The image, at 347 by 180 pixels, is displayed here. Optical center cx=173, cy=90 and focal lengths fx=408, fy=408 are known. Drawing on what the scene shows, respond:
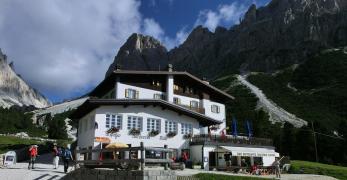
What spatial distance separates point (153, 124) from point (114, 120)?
4.14m

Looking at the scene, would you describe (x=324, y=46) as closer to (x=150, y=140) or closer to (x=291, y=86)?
(x=291, y=86)

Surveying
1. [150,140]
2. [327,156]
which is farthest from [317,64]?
[150,140]

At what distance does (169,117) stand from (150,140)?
329 cm

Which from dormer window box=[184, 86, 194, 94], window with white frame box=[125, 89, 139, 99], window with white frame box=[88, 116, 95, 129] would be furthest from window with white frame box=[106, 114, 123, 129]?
dormer window box=[184, 86, 194, 94]

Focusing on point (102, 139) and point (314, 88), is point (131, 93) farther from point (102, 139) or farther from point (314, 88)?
point (314, 88)

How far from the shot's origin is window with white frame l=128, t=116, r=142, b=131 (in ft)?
130

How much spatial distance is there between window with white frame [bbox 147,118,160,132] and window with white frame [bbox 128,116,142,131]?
3.06 feet

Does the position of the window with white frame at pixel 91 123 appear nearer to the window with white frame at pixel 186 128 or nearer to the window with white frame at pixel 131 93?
the window with white frame at pixel 131 93

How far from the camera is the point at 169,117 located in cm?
4191

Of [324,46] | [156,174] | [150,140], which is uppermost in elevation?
[324,46]

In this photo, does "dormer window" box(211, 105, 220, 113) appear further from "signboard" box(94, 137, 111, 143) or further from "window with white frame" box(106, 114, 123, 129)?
"signboard" box(94, 137, 111, 143)

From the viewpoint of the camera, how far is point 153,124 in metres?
40.8

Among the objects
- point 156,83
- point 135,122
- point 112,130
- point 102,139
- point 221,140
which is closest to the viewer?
point 102,139

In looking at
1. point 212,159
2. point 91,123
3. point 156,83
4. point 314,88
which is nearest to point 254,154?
point 212,159
